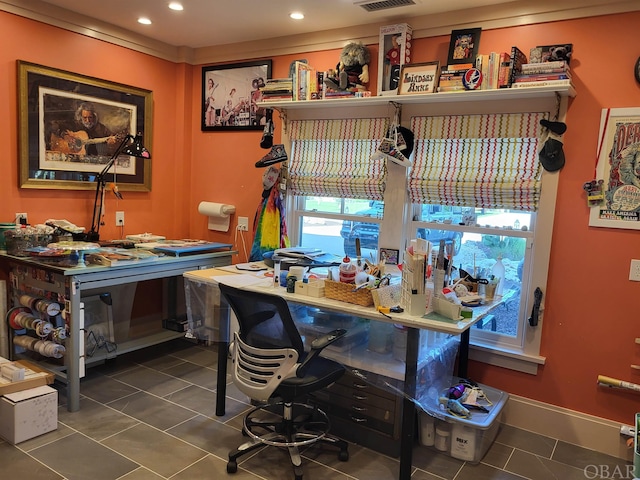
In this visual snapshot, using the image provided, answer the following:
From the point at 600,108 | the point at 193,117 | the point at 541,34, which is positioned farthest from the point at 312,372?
the point at 193,117

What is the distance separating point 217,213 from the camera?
4.16 metres

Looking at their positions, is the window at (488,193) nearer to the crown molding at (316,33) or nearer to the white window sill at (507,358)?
the white window sill at (507,358)

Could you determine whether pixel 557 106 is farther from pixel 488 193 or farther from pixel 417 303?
pixel 417 303

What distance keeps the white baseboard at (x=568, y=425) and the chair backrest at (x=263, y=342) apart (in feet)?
5.14

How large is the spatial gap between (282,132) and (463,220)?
5.19 ft

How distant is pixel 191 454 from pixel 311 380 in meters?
0.81

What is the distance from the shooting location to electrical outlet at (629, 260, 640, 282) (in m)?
2.62

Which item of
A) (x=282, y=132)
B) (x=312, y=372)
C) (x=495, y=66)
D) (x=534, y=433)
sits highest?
(x=495, y=66)

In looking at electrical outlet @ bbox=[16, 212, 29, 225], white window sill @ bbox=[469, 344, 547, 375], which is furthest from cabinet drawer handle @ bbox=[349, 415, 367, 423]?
electrical outlet @ bbox=[16, 212, 29, 225]

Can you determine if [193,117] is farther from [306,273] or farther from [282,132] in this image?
[306,273]

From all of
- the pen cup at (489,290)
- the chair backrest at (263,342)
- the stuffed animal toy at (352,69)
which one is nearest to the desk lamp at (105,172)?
the stuffed animal toy at (352,69)

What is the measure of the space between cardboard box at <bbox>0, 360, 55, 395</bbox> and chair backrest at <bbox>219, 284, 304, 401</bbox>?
1.19m

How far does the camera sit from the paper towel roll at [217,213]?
4.14 meters

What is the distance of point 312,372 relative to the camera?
2.40m
